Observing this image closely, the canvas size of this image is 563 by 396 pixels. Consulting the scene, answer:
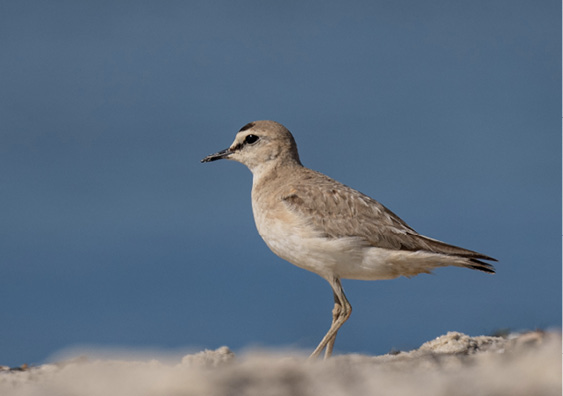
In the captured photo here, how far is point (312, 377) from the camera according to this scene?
22.3ft

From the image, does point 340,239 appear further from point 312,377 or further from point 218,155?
point 312,377

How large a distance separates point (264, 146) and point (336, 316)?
11.1 ft

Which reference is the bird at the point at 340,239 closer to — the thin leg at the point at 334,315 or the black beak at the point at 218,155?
the thin leg at the point at 334,315

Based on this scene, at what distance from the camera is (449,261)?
10781mm

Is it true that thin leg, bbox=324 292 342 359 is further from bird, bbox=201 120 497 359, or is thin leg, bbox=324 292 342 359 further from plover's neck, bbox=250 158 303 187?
plover's neck, bbox=250 158 303 187

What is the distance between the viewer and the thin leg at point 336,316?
11039mm

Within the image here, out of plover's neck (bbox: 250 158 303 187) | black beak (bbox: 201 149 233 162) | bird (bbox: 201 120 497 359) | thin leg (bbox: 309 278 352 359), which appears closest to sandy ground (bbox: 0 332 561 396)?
bird (bbox: 201 120 497 359)

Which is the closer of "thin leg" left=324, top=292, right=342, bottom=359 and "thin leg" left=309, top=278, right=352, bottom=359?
"thin leg" left=309, top=278, right=352, bottom=359

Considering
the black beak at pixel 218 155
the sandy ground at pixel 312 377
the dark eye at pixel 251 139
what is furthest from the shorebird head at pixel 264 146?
the sandy ground at pixel 312 377

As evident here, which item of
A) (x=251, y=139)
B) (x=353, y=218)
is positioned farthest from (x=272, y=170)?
(x=353, y=218)

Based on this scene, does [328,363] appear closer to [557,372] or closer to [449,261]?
[557,372]

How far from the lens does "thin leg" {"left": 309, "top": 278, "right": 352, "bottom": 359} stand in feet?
36.2

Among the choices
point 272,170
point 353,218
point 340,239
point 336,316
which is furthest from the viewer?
point 272,170

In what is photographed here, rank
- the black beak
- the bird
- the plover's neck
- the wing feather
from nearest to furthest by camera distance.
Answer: the bird, the wing feather, the plover's neck, the black beak
